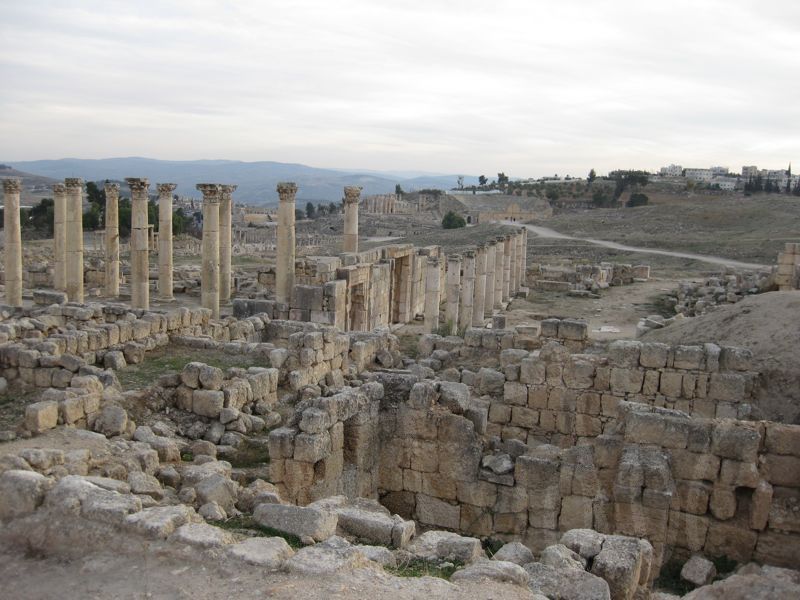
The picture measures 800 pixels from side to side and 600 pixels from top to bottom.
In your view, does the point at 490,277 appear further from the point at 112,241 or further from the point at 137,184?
the point at 112,241

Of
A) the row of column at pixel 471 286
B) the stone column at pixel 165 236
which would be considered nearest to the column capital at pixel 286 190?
the stone column at pixel 165 236

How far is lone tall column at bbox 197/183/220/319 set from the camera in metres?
25.7

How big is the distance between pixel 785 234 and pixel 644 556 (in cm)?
5908

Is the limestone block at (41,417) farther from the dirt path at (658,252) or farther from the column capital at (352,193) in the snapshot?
the dirt path at (658,252)

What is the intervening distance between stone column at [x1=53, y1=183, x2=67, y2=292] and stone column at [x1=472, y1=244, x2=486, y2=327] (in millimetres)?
15830

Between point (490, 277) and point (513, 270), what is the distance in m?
7.66

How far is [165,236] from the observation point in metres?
28.1

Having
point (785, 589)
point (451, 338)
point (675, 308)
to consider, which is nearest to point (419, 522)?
point (785, 589)

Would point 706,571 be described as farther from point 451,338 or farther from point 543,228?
point 543,228

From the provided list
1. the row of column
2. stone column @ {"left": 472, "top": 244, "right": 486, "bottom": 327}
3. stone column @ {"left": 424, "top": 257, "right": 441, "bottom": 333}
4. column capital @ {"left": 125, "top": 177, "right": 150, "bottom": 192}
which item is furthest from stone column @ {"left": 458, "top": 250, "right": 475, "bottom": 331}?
column capital @ {"left": 125, "top": 177, "right": 150, "bottom": 192}

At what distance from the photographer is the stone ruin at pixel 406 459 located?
643 cm

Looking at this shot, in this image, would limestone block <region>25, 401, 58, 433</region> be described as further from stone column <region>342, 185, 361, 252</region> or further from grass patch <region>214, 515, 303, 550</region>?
stone column <region>342, 185, 361, 252</region>

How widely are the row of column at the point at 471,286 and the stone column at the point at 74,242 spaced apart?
12414mm

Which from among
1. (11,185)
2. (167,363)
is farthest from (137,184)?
(167,363)
